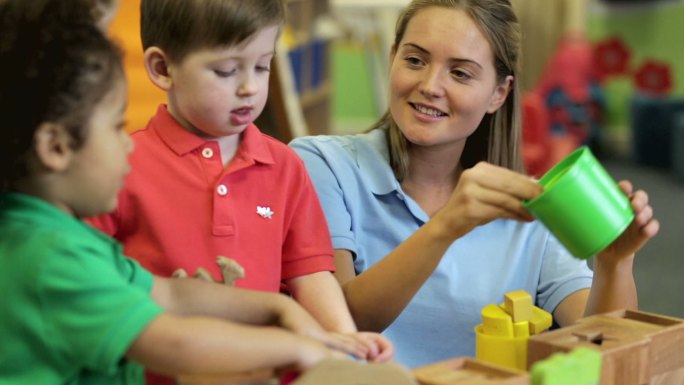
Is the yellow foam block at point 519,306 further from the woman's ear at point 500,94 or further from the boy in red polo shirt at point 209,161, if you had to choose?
the woman's ear at point 500,94

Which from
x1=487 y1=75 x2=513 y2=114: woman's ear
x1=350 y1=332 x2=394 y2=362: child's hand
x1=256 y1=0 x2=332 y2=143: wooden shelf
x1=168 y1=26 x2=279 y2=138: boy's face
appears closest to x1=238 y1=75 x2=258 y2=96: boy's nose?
x1=168 y1=26 x2=279 y2=138: boy's face

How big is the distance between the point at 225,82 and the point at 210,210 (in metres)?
0.14

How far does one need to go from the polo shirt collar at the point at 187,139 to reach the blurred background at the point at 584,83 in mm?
2008

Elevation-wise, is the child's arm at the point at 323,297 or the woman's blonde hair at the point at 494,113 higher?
the woman's blonde hair at the point at 494,113

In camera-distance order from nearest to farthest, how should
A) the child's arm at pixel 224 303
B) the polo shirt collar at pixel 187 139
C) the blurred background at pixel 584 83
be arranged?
the child's arm at pixel 224 303
the polo shirt collar at pixel 187 139
the blurred background at pixel 584 83

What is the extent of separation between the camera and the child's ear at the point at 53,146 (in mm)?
812

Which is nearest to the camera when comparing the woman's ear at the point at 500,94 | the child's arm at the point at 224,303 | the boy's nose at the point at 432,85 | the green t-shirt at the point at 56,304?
the green t-shirt at the point at 56,304

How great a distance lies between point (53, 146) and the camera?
2.69 feet

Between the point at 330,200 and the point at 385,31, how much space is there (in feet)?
8.44

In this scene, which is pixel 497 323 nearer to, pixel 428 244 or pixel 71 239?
pixel 428 244

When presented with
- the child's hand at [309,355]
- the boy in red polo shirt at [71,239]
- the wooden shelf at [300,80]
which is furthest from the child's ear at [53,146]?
the wooden shelf at [300,80]

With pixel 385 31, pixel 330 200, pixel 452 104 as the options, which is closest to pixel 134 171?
pixel 330 200

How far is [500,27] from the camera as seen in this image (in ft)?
4.68

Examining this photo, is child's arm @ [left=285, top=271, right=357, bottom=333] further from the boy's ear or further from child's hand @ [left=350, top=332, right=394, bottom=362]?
the boy's ear
